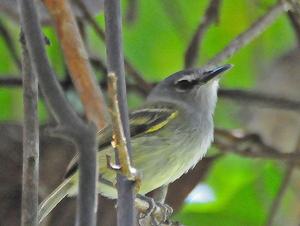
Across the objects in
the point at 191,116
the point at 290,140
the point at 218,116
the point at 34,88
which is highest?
the point at 218,116

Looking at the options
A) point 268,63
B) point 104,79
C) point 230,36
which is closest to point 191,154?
point 104,79

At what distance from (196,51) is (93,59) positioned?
2.11 ft

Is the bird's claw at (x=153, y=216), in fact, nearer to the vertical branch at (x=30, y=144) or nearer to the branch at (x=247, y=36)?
the vertical branch at (x=30, y=144)

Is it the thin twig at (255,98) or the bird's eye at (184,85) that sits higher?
the bird's eye at (184,85)

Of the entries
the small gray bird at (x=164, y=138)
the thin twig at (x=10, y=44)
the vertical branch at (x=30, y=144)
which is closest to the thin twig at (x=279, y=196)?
the small gray bird at (x=164, y=138)

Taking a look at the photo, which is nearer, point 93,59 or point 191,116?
point 191,116

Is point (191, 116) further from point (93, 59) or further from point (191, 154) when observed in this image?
point (93, 59)

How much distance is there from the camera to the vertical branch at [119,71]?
1732 millimetres

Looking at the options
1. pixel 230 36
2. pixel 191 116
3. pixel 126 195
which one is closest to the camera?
pixel 126 195

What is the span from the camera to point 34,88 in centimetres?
200

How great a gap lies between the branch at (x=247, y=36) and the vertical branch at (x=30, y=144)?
89.0 inches

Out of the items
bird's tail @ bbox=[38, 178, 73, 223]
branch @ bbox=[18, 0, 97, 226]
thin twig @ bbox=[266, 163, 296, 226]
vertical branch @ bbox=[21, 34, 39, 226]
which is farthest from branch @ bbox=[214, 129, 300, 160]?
branch @ bbox=[18, 0, 97, 226]

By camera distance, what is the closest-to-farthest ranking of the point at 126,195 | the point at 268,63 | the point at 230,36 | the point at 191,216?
the point at 126,195 → the point at 191,216 → the point at 230,36 → the point at 268,63

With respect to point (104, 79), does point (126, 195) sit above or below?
below
